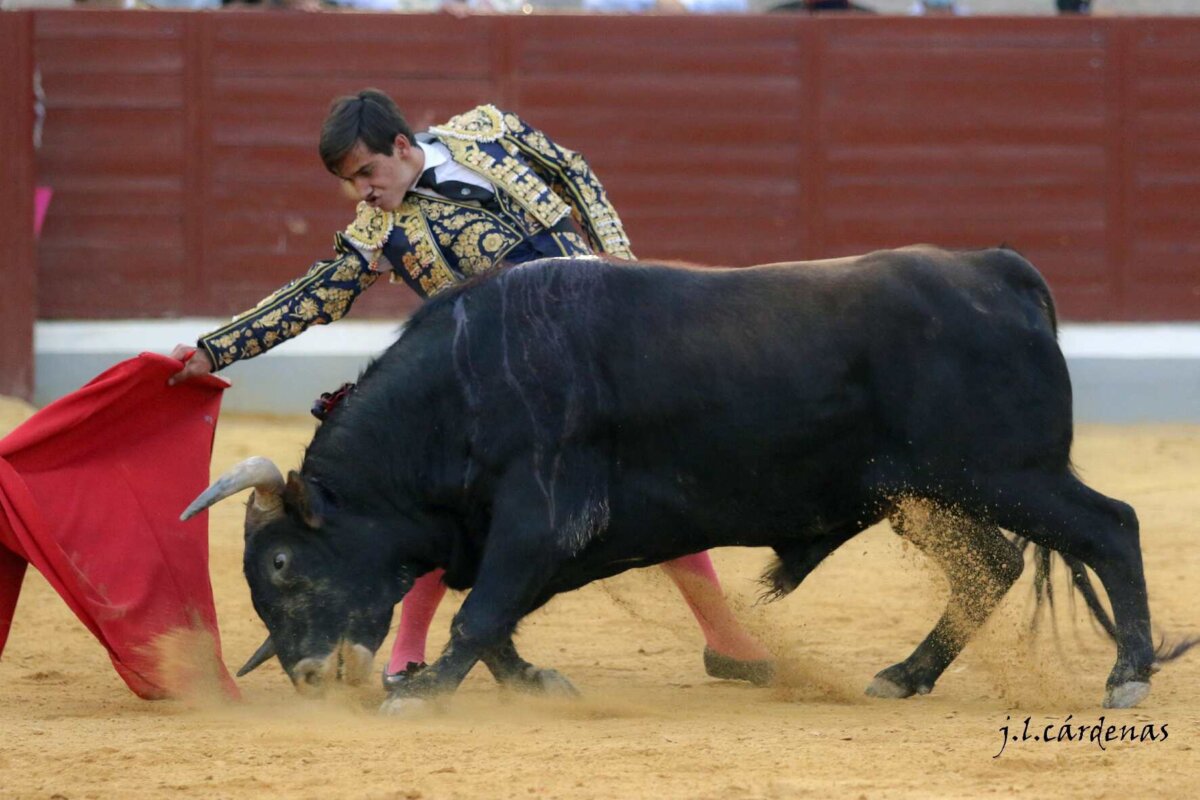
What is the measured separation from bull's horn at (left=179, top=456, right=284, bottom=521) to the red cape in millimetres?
422

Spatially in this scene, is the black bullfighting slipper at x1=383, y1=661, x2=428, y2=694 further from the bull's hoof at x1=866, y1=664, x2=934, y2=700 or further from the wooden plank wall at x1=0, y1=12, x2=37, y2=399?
the wooden plank wall at x1=0, y1=12, x2=37, y2=399

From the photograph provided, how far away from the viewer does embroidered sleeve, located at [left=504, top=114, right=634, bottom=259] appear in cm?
413

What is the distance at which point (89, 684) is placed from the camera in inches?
168

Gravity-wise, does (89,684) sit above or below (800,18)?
below

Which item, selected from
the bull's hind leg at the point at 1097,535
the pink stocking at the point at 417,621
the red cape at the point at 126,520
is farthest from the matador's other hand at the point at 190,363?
the bull's hind leg at the point at 1097,535

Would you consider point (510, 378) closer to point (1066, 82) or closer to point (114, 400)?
point (114, 400)

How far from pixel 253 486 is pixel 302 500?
0.10m

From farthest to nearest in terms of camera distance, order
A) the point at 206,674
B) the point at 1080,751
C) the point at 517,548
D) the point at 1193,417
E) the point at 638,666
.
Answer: the point at 1193,417, the point at 638,666, the point at 206,674, the point at 517,548, the point at 1080,751

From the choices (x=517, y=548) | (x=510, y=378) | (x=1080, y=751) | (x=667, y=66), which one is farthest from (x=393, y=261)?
(x=667, y=66)

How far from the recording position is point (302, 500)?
12.2 feet

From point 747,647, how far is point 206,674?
1.24 metres

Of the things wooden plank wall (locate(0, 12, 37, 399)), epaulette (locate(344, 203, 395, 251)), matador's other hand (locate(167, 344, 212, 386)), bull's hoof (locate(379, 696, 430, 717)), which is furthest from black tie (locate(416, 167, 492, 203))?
wooden plank wall (locate(0, 12, 37, 399))
